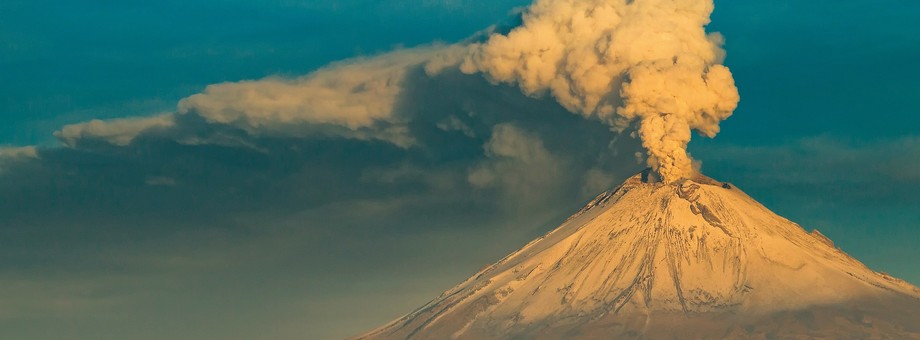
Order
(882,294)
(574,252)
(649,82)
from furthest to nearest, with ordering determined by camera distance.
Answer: (574,252) < (882,294) < (649,82)

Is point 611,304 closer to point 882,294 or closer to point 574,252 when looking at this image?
point 574,252

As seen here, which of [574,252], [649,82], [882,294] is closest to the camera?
[649,82]

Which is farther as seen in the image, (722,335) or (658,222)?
(658,222)

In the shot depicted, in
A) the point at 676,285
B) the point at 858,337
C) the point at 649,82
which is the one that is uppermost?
the point at 649,82

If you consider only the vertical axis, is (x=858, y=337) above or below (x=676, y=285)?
below

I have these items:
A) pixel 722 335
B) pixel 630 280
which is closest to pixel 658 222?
pixel 630 280

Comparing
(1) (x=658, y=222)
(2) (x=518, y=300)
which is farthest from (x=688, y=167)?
(2) (x=518, y=300)
